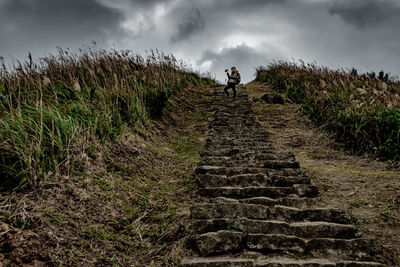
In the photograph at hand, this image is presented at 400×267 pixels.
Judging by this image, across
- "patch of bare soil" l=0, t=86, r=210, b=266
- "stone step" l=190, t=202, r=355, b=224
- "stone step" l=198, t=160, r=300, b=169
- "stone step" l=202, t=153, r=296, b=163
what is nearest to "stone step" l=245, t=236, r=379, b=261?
"stone step" l=190, t=202, r=355, b=224

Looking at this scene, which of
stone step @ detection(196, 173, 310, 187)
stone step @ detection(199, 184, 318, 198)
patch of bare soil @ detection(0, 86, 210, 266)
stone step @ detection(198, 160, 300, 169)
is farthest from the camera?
stone step @ detection(198, 160, 300, 169)

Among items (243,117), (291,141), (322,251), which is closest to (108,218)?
(322,251)

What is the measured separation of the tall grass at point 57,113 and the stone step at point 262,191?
1.72 metres

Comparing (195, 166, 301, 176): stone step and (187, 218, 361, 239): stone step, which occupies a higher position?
(195, 166, 301, 176): stone step

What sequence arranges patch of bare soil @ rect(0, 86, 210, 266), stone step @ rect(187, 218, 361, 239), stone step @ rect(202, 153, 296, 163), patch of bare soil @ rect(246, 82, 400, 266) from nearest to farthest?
patch of bare soil @ rect(0, 86, 210, 266)
stone step @ rect(187, 218, 361, 239)
patch of bare soil @ rect(246, 82, 400, 266)
stone step @ rect(202, 153, 296, 163)

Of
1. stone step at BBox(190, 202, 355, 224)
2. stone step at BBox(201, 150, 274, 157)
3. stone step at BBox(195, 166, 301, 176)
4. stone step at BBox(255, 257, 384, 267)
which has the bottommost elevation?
stone step at BBox(255, 257, 384, 267)

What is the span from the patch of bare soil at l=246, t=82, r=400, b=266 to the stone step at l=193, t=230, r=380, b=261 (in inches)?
9.0

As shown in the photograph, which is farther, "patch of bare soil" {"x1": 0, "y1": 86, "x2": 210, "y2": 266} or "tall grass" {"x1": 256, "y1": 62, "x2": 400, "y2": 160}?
"tall grass" {"x1": 256, "y1": 62, "x2": 400, "y2": 160}

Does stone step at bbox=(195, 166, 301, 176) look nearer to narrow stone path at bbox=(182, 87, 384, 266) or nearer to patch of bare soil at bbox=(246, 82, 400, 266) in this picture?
narrow stone path at bbox=(182, 87, 384, 266)

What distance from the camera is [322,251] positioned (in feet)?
7.44

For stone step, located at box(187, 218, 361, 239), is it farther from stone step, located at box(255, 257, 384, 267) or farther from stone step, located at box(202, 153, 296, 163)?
stone step, located at box(202, 153, 296, 163)

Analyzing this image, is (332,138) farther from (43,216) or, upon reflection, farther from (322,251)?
(43,216)

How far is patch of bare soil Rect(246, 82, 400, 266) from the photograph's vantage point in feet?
8.73

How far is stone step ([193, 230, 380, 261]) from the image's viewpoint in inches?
88.4
